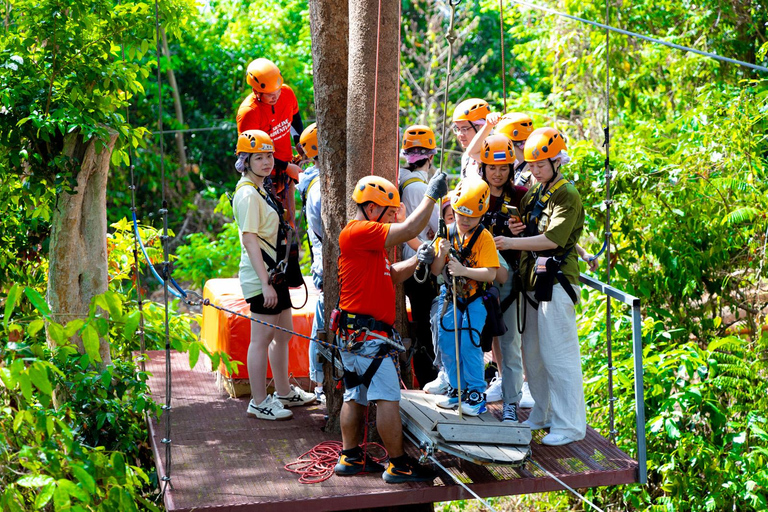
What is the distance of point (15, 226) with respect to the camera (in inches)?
296

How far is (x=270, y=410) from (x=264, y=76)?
2337 mm

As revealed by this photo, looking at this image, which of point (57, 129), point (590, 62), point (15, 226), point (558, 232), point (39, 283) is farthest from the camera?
point (590, 62)

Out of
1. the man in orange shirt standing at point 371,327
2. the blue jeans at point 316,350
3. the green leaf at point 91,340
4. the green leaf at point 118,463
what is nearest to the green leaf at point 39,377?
the green leaf at point 91,340

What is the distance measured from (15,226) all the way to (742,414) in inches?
268

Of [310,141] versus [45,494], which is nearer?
[45,494]

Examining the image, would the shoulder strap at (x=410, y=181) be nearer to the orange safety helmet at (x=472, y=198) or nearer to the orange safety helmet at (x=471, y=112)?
the orange safety helmet at (x=471, y=112)

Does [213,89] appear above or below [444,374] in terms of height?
above

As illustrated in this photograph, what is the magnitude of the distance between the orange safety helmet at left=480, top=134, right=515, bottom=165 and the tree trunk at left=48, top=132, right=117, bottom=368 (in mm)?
3088

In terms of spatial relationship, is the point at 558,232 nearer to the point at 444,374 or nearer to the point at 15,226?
the point at 444,374

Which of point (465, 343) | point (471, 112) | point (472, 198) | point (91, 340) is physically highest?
point (471, 112)

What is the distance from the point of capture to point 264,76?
6.16 meters

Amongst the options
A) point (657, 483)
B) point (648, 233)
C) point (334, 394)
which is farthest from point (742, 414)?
point (334, 394)

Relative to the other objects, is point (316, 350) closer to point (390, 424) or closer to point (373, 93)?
point (390, 424)

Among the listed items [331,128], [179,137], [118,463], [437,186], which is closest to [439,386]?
[437,186]
